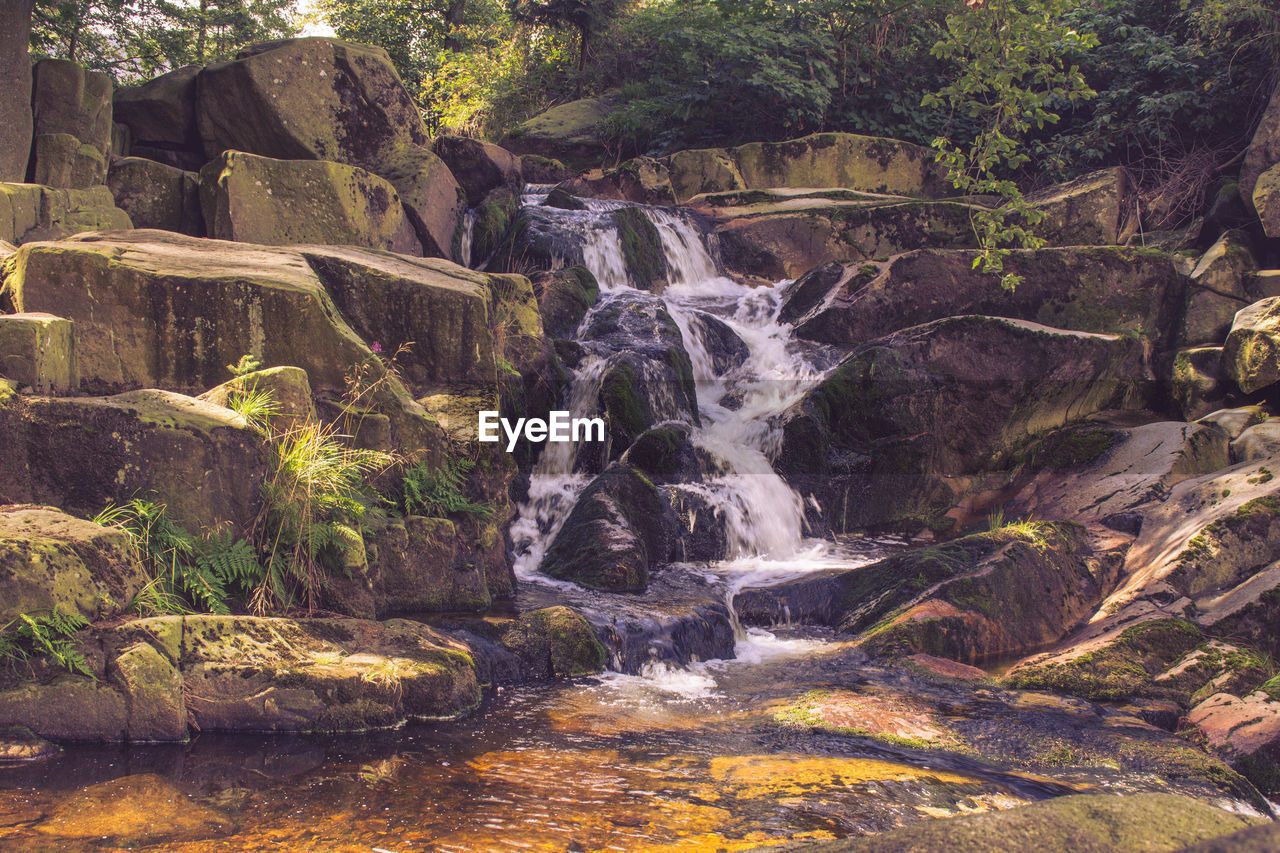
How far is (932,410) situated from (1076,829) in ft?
31.7

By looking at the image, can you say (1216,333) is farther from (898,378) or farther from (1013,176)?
(1013,176)

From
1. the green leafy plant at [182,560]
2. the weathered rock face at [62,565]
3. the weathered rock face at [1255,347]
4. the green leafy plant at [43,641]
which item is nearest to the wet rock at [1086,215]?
the weathered rock face at [1255,347]

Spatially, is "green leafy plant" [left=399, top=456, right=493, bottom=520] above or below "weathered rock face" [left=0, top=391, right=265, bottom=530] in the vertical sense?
below

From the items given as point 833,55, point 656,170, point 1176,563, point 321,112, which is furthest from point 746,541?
point 833,55

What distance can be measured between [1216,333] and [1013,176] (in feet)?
25.6

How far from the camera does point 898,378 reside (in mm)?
10953

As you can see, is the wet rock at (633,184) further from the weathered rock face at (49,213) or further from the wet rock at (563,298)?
the weathered rock face at (49,213)

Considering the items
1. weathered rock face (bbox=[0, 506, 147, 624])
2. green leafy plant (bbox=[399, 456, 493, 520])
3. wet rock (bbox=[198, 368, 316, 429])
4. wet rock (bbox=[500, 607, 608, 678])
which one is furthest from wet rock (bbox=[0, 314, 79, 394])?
wet rock (bbox=[500, 607, 608, 678])

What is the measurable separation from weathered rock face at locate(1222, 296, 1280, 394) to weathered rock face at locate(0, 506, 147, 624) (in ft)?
38.3

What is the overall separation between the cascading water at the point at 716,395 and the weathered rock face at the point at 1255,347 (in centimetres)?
505

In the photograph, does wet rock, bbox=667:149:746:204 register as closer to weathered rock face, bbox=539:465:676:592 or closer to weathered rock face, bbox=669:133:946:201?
weathered rock face, bbox=669:133:946:201

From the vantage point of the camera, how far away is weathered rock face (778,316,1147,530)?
1081cm

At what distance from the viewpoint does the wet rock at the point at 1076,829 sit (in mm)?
1819

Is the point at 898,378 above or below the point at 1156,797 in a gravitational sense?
above
